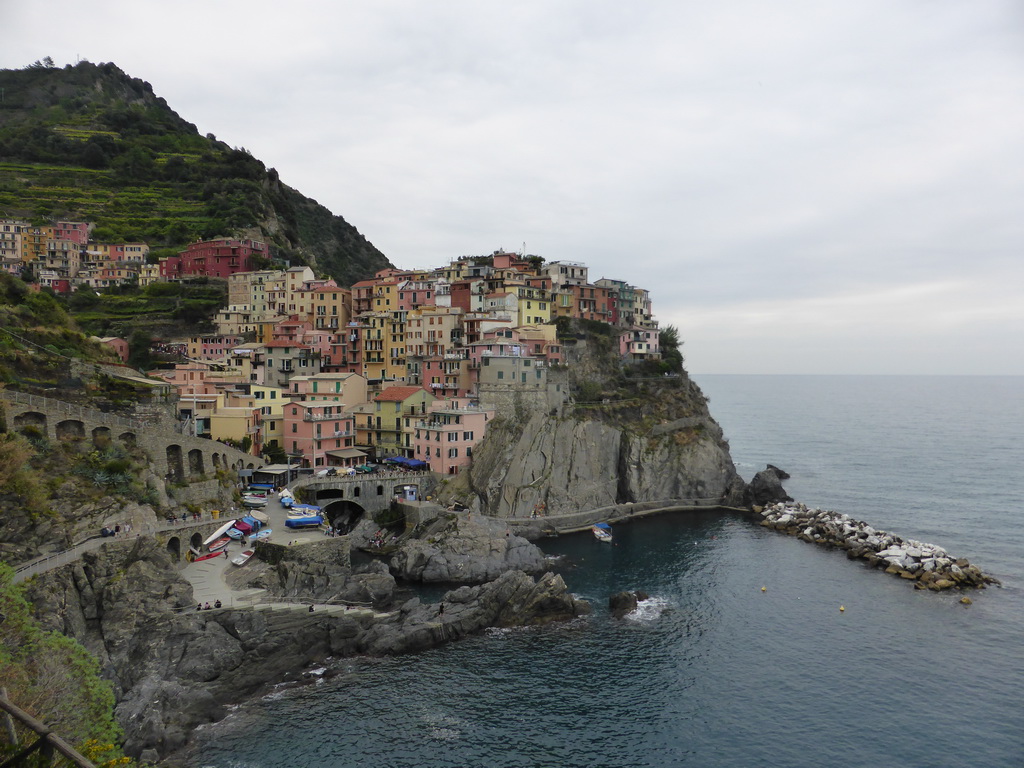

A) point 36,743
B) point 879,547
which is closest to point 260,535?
point 36,743

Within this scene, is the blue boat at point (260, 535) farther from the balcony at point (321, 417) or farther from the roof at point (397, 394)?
the roof at point (397, 394)

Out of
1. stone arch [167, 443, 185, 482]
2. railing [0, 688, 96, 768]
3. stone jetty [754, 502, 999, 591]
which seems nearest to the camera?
railing [0, 688, 96, 768]

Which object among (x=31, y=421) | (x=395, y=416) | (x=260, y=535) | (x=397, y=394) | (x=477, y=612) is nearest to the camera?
(x=477, y=612)

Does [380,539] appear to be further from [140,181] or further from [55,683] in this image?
[140,181]

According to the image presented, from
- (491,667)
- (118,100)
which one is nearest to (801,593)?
(491,667)

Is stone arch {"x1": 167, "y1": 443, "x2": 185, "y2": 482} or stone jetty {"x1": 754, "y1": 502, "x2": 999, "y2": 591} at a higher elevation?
stone arch {"x1": 167, "y1": 443, "x2": 185, "y2": 482}

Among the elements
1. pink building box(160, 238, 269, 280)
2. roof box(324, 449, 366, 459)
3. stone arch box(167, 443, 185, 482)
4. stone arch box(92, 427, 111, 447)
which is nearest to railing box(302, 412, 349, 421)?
roof box(324, 449, 366, 459)

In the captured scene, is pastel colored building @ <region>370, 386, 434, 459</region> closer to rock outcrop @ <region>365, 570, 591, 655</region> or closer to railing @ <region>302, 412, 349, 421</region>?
railing @ <region>302, 412, 349, 421</region>

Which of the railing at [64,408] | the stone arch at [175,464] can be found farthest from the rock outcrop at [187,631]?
the railing at [64,408]
